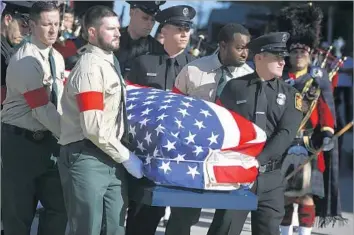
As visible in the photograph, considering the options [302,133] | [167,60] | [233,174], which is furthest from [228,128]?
[302,133]

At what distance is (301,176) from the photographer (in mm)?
5949

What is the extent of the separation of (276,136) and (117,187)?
1113mm

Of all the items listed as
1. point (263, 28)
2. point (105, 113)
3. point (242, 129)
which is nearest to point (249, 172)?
point (242, 129)

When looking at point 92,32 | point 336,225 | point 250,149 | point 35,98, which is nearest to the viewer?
point 92,32

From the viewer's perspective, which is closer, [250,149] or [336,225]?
[250,149]

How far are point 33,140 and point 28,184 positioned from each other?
0.91 feet

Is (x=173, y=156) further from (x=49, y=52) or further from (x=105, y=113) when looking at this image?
(x=49, y=52)

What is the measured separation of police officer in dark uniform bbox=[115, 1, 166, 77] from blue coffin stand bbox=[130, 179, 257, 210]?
6.37 ft

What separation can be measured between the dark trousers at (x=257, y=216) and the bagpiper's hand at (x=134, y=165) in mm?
663

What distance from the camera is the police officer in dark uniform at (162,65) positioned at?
4.81 m

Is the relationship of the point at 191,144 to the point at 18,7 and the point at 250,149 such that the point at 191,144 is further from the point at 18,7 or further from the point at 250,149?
the point at 18,7

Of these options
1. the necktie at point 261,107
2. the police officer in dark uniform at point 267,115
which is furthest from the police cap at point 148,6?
the necktie at point 261,107

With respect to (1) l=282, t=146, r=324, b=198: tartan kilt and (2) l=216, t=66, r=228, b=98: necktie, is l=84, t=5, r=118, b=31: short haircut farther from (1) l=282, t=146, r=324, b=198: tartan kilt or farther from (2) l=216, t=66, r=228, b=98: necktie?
(1) l=282, t=146, r=324, b=198: tartan kilt

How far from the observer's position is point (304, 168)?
5.97 metres
